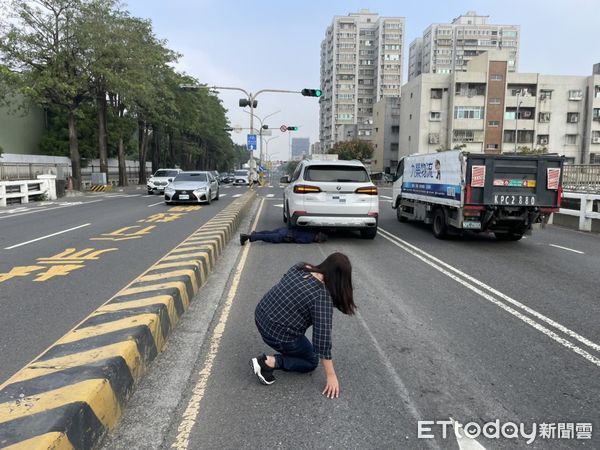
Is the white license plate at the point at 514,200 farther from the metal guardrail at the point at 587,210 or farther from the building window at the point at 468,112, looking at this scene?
the building window at the point at 468,112

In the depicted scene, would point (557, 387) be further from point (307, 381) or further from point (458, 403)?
point (307, 381)

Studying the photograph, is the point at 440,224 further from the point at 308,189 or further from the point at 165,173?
the point at 165,173

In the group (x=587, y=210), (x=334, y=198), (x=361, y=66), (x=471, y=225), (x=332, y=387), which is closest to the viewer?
(x=332, y=387)

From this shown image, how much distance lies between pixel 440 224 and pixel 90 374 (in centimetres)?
1039

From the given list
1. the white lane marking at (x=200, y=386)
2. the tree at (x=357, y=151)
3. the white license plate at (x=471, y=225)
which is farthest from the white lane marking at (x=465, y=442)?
the tree at (x=357, y=151)

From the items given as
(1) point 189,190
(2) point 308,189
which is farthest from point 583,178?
(1) point 189,190

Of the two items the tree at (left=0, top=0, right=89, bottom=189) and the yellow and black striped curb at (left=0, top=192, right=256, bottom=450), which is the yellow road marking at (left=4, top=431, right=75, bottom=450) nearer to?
the yellow and black striped curb at (left=0, top=192, right=256, bottom=450)

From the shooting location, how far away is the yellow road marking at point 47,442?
2.55 metres

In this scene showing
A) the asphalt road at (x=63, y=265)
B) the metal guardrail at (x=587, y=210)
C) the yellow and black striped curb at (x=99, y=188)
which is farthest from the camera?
the yellow and black striped curb at (x=99, y=188)

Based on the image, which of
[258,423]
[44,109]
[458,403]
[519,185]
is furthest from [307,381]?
[44,109]

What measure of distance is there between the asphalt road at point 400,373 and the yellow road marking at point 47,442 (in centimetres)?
47

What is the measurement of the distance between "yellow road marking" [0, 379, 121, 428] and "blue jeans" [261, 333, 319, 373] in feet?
4.13

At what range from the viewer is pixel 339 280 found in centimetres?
349

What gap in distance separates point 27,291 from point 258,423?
4.76 meters
